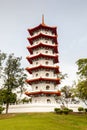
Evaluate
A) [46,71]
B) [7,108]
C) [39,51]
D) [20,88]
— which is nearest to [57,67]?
[46,71]

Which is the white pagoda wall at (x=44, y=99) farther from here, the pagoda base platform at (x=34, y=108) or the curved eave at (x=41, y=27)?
the curved eave at (x=41, y=27)

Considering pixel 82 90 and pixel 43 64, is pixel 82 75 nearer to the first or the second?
pixel 82 90

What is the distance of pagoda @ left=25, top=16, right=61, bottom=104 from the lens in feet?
157

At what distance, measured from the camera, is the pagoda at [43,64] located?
157 ft

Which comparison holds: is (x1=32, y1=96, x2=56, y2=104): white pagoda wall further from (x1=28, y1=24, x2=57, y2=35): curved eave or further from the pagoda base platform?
(x1=28, y1=24, x2=57, y2=35): curved eave

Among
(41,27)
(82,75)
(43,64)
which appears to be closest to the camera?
(82,75)

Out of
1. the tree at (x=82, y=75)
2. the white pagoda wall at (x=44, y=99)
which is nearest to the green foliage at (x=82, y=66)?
the tree at (x=82, y=75)

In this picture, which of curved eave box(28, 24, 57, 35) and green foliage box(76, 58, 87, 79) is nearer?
green foliage box(76, 58, 87, 79)

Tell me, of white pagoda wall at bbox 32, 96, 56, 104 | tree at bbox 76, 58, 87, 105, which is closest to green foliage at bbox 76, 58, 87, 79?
tree at bbox 76, 58, 87, 105

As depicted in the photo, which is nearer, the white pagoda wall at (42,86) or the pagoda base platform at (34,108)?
the pagoda base platform at (34,108)

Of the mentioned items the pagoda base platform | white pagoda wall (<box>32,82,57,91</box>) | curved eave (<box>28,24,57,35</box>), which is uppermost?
curved eave (<box>28,24,57,35</box>)

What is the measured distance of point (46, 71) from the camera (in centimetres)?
5069

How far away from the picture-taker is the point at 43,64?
167ft

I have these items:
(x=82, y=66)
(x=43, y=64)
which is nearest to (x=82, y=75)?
(x=82, y=66)
